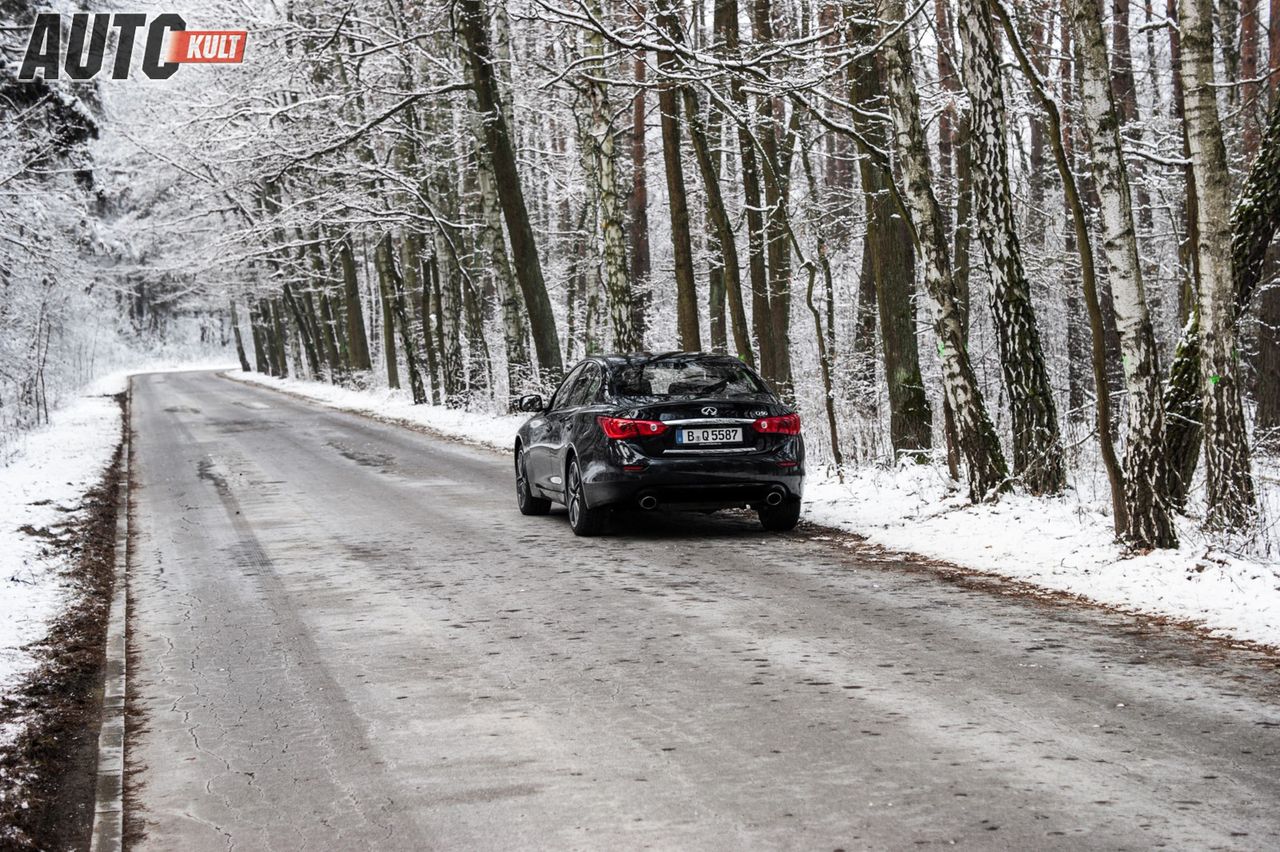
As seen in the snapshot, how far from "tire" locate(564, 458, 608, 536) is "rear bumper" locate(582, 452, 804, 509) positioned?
247mm

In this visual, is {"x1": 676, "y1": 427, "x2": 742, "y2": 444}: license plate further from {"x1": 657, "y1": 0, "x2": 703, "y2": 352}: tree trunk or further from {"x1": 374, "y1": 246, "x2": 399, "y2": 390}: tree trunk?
{"x1": 374, "y1": 246, "x2": 399, "y2": 390}: tree trunk

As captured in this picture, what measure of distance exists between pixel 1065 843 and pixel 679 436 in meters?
6.90

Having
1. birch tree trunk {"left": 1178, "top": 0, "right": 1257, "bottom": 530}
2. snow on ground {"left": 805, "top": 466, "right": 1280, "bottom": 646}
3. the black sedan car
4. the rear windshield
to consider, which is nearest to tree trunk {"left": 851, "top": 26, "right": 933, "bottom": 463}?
snow on ground {"left": 805, "top": 466, "right": 1280, "bottom": 646}

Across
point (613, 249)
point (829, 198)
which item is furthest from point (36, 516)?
point (829, 198)

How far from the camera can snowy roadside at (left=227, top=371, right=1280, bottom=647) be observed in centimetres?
711

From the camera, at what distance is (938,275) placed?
11555mm

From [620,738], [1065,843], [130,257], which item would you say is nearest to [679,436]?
[620,738]

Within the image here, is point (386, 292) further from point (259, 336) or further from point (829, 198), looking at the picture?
point (259, 336)

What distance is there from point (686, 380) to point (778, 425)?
0.93 meters

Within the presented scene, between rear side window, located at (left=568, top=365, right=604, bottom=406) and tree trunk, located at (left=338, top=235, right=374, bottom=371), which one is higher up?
tree trunk, located at (left=338, top=235, right=374, bottom=371)

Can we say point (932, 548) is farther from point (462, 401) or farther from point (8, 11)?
point (462, 401)

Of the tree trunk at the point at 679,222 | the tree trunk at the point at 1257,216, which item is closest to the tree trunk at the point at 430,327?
the tree trunk at the point at 679,222

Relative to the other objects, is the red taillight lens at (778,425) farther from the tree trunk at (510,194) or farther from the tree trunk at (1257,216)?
the tree trunk at (510,194)

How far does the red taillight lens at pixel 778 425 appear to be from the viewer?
10648 mm
